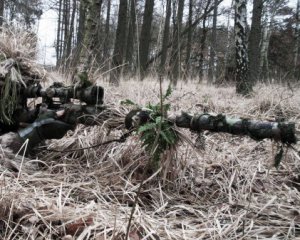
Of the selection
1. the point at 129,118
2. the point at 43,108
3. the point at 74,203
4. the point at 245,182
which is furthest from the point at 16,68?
the point at 245,182

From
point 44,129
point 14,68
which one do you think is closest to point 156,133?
point 44,129

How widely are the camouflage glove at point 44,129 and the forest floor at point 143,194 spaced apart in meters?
0.15

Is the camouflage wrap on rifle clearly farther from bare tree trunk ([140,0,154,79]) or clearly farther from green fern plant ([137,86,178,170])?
bare tree trunk ([140,0,154,79])

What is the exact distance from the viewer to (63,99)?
7.85ft

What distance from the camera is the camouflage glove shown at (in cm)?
230

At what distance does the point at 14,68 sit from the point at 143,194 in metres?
1.20

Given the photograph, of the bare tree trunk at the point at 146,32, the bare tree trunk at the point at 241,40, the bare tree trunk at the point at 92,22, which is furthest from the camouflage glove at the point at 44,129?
the bare tree trunk at the point at 146,32

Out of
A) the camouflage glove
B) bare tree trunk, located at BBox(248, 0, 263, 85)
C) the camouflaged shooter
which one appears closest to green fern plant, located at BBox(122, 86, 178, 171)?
the camouflaged shooter

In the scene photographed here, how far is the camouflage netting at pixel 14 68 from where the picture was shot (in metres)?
Result: 2.42

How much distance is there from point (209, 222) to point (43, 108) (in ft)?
4.18

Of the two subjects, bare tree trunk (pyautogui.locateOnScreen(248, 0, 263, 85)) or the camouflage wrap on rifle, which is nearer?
the camouflage wrap on rifle

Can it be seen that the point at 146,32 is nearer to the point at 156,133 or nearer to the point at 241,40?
the point at 241,40

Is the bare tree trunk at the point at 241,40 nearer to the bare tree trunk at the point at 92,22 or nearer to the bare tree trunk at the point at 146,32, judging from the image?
the bare tree trunk at the point at 92,22

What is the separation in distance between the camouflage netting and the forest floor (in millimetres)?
381
